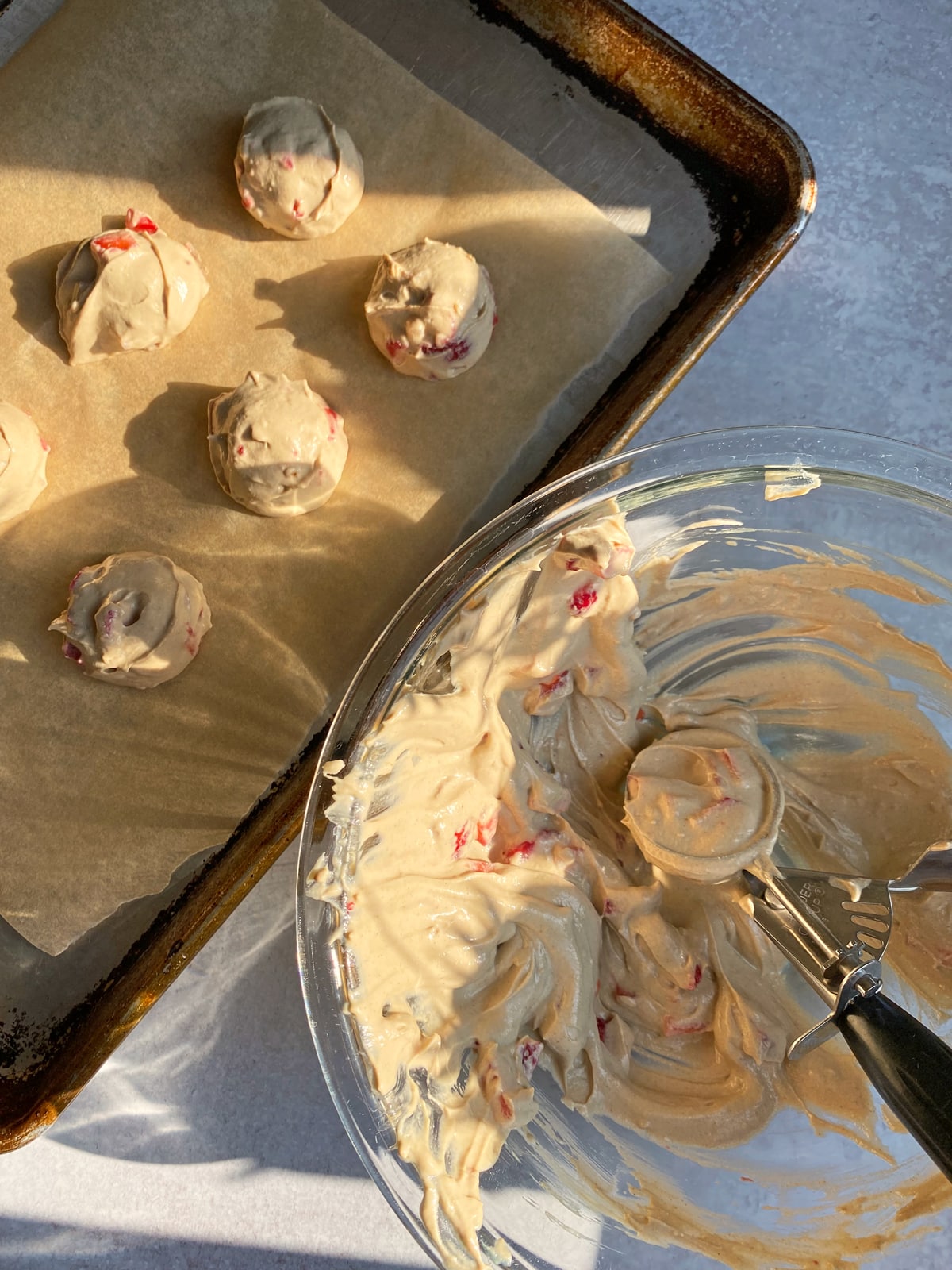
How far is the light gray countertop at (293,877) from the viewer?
132cm

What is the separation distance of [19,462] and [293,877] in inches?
26.0

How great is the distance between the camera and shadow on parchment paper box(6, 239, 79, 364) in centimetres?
126

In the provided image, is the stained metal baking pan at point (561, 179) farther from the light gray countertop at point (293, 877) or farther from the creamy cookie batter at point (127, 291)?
the creamy cookie batter at point (127, 291)

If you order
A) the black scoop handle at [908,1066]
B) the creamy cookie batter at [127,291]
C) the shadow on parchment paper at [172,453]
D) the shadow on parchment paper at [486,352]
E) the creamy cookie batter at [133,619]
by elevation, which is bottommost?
the creamy cookie batter at [133,619]

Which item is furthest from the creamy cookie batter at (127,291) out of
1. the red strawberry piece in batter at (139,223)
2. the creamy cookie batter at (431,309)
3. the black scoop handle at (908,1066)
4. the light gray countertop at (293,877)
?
the black scoop handle at (908,1066)

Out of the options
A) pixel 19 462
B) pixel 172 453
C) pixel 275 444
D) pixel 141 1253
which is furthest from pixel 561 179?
pixel 141 1253

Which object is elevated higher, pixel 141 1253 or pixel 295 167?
pixel 295 167

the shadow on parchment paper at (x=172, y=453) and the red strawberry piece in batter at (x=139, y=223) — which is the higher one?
the red strawberry piece in batter at (x=139, y=223)

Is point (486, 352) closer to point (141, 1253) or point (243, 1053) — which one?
point (243, 1053)

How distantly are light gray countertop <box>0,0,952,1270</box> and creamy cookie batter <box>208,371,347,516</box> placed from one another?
442 mm

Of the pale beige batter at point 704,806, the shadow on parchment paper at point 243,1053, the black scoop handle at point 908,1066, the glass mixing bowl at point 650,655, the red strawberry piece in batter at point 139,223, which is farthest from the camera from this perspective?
the shadow on parchment paper at point 243,1053

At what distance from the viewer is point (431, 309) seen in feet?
3.78

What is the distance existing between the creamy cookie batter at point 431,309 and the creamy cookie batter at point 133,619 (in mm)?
407

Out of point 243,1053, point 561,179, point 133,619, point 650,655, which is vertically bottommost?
point 243,1053
